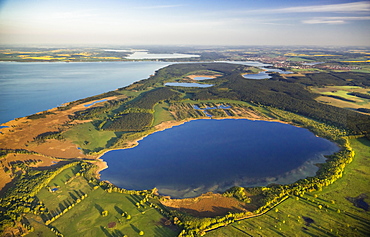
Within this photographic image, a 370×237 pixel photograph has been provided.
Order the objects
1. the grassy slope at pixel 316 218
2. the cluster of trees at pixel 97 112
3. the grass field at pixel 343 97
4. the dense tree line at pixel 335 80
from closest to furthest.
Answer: the grassy slope at pixel 316 218 < the cluster of trees at pixel 97 112 < the grass field at pixel 343 97 < the dense tree line at pixel 335 80

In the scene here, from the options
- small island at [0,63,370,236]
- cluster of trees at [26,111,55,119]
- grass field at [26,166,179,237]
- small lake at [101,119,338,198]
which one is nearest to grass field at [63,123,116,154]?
small island at [0,63,370,236]

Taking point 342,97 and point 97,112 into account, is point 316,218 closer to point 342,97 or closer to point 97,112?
point 97,112

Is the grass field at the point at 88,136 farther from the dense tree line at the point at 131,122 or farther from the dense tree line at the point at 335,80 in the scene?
the dense tree line at the point at 335,80

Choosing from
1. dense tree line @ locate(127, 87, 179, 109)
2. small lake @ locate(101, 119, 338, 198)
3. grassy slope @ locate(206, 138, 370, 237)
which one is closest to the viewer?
grassy slope @ locate(206, 138, 370, 237)

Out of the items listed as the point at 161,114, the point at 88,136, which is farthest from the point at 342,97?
the point at 88,136

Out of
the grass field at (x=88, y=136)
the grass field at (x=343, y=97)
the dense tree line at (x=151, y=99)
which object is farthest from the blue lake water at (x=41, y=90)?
the grass field at (x=343, y=97)

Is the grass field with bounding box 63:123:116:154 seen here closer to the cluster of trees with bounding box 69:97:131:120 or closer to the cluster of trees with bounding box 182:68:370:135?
the cluster of trees with bounding box 69:97:131:120

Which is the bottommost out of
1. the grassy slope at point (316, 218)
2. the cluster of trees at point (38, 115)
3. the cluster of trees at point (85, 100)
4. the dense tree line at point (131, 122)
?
the grassy slope at point (316, 218)
